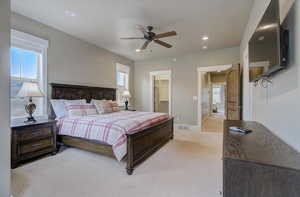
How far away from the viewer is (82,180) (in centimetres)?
213

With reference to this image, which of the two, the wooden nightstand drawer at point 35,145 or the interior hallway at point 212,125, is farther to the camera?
the interior hallway at point 212,125

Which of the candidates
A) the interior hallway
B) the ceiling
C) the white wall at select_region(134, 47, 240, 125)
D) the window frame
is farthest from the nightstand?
the interior hallway

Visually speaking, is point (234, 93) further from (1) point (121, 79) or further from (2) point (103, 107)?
(1) point (121, 79)

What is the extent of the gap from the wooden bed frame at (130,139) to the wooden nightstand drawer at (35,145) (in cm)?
37

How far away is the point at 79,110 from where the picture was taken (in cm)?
351

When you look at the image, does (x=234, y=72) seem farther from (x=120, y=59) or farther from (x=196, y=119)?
(x=120, y=59)

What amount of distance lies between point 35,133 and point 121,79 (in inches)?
149

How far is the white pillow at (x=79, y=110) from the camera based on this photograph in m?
3.39

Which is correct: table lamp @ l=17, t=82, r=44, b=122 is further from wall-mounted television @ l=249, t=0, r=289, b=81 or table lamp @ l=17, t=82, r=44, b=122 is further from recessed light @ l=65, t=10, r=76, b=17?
wall-mounted television @ l=249, t=0, r=289, b=81

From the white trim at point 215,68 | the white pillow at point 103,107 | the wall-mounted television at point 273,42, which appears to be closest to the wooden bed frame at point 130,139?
the white pillow at point 103,107

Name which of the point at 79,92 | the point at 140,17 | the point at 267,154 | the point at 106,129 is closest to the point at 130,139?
the point at 106,129

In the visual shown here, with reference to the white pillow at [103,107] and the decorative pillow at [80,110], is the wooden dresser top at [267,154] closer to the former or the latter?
the decorative pillow at [80,110]

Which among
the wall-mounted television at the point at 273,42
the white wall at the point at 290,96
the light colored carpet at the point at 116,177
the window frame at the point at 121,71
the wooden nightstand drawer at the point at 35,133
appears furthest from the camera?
the window frame at the point at 121,71

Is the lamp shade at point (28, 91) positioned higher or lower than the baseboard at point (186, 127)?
higher
